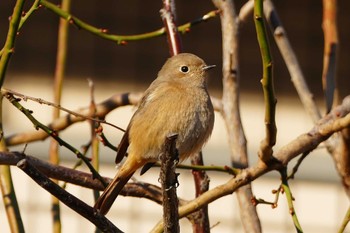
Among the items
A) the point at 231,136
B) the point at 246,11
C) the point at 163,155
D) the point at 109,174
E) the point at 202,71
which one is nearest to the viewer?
the point at 163,155

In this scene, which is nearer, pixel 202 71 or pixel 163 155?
pixel 163 155

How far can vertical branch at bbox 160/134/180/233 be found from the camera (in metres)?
2.48

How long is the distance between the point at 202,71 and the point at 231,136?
104 cm

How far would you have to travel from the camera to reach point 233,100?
3.48 metres

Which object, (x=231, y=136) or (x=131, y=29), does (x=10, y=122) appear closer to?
(x=131, y=29)

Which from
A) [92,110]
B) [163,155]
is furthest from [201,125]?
[163,155]

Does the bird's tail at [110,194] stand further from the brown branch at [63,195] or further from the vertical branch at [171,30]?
the brown branch at [63,195]

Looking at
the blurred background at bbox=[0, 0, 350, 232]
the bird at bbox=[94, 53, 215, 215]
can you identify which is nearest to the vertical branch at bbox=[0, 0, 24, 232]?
the bird at bbox=[94, 53, 215, 215]

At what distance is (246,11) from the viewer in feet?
12.3

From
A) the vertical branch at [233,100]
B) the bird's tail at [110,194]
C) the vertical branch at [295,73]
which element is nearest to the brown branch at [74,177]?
the bird's tail at [110,194]

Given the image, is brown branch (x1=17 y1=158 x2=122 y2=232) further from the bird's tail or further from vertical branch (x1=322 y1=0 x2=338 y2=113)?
vertical branch (x1=322 y1=0 x2=338 y2=113)

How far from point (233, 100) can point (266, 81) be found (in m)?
0.94

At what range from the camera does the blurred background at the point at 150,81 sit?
8.20 m

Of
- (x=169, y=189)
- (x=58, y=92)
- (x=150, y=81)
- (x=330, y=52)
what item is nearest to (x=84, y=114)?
(x=58, y=92)
